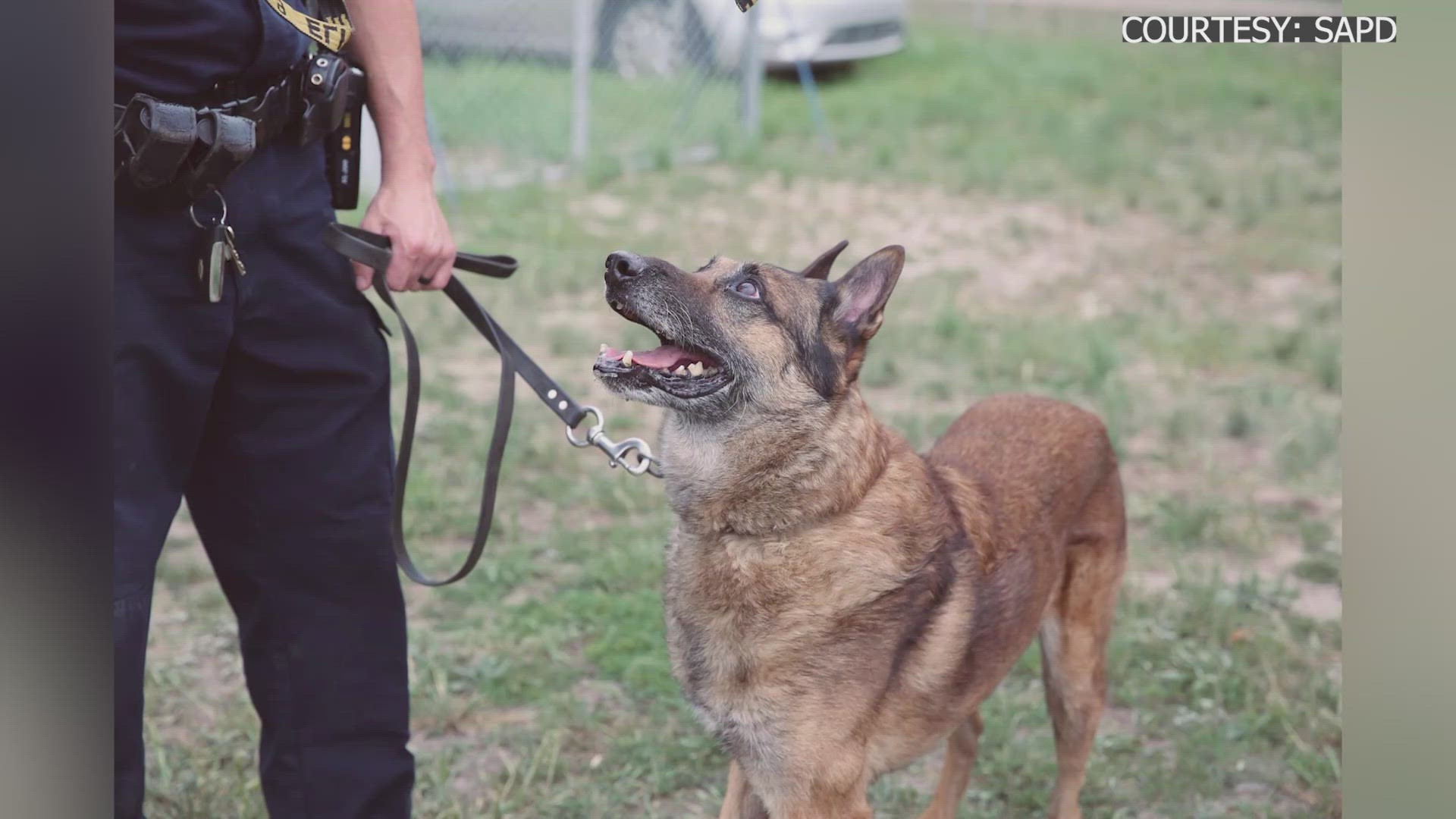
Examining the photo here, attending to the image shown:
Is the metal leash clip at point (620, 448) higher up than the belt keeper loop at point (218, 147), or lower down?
lower down

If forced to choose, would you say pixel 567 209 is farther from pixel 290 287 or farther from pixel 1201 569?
pixel 290 287

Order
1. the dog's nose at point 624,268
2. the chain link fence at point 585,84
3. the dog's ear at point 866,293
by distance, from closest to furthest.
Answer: the dog's nose at point 624,268, the dog's ear at point 866,293, the chain link fence at point 585,84

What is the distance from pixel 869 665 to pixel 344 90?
1.33 meters

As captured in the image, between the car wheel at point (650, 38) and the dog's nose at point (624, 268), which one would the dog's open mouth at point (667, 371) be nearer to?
the dog's nose at point (624, 268)

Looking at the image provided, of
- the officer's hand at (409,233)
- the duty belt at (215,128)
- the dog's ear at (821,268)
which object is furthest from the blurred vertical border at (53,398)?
the dog's ear at (821,268)

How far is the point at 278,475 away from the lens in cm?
238

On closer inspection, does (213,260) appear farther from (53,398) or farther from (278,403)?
(53,398)

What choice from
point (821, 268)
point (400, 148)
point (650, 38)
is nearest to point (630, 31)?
point (650, 38)

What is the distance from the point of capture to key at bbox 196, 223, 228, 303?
83.7 inches

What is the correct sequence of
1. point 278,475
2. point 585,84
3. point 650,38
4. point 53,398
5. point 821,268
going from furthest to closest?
point 650,38
point 585,84
point 821,268
point 278,475
point 53,398

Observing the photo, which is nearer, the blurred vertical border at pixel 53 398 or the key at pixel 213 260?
the blurred vertical border at pixel 53 398

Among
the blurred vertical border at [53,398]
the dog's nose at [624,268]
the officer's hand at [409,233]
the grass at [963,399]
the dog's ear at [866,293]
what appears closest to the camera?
the blurred vertical border at [53,398]

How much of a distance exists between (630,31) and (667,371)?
8358 mm

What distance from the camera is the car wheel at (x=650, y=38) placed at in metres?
10.4
